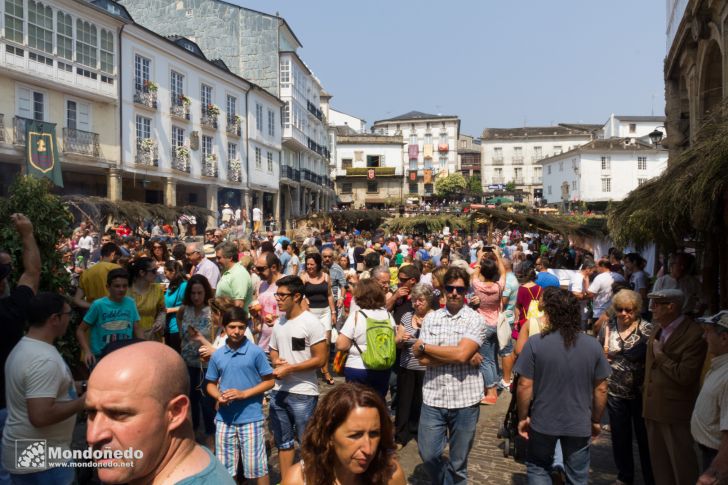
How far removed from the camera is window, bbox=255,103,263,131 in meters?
36.4

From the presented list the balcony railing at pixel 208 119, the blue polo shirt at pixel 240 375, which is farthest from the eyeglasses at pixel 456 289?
the balcony railing at pixel 208 119

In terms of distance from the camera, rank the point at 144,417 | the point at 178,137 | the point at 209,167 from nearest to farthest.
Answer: the point at 144,417
the point at 178,137
the point at 209,167

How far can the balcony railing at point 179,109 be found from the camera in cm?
2841

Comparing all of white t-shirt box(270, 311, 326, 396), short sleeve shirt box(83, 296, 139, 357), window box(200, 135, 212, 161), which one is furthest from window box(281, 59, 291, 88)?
white t-shirt box(270, 311, 326, 396)

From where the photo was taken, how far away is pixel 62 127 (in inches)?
888

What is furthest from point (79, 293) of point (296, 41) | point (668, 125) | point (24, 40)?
point (296, 41)

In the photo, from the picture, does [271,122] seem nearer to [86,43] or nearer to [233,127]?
[233,127]

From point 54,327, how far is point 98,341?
6.37 ft

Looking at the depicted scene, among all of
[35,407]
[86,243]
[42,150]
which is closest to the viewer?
[35,407]

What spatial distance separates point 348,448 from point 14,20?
74.5 ft

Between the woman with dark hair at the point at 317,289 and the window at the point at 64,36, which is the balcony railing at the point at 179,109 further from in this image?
the woman with dark hair at the point at 317,289

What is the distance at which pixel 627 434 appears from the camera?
5254mm

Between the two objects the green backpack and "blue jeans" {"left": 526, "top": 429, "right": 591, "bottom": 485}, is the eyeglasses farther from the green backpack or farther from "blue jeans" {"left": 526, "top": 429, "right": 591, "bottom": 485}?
"blue jeans" {"left": 526, "top": 429, "right": 591, "bottom": 485}

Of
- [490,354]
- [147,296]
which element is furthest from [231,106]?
[490,354]
